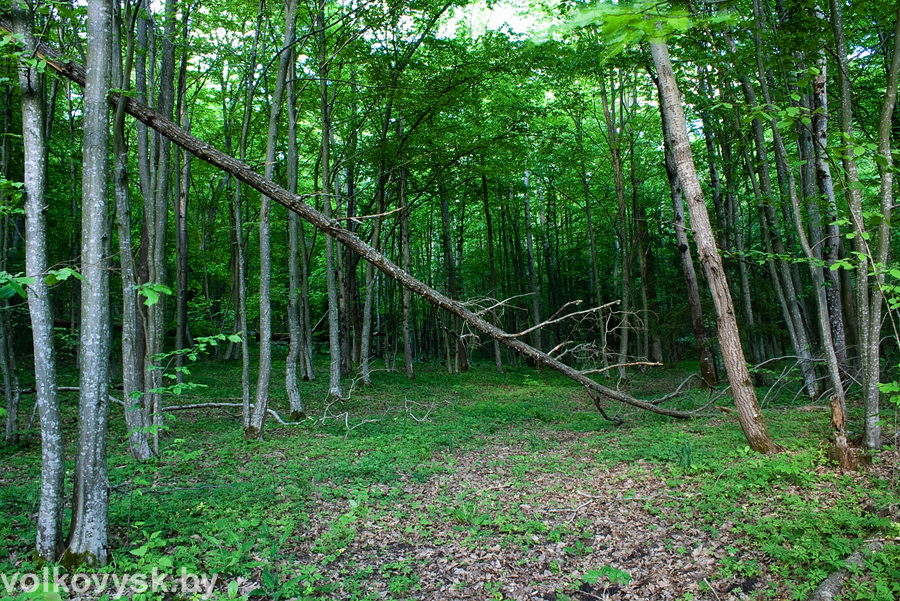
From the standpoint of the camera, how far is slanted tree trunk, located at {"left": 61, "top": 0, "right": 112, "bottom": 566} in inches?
127

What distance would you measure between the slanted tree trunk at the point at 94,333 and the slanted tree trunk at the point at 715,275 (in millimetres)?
5586

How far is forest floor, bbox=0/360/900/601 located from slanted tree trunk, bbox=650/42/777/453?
46cm

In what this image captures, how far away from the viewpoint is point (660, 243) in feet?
80.0

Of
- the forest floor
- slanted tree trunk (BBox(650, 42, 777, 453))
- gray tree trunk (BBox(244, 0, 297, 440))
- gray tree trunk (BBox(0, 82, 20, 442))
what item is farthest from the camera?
gray tree trunk (BBox(244, 0, 297, 440))

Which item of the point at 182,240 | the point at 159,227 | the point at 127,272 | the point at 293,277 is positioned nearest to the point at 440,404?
the point at 293,277

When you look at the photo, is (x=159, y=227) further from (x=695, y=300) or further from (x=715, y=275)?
(x=695, y=300)

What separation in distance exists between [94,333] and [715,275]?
19.7 ft

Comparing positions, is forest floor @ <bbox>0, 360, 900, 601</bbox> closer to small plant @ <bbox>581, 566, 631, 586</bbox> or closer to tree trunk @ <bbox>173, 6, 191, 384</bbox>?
small plant @ <bbox>581, 566, 631, 586</bbox>

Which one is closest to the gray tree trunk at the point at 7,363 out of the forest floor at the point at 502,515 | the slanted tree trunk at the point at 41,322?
the forest floor at the point at 502,515

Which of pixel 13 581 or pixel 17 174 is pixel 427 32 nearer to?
pixel 17 174

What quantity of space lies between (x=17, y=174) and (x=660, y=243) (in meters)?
24.6

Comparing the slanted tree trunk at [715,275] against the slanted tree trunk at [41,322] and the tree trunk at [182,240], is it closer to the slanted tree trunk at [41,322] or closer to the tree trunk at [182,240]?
the slanted tree trunk at [41,322]

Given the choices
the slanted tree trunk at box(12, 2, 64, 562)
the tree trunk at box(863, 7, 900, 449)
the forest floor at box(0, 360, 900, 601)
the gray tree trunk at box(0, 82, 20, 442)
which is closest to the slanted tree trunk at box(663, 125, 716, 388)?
the forest floor at box(0, 360, 900, 601)

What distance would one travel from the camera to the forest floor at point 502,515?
3.42 meters
